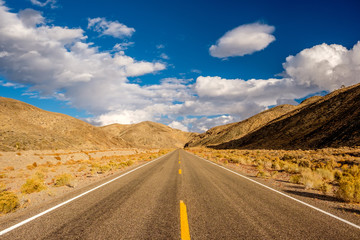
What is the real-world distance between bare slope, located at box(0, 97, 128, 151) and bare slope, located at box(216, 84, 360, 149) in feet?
205

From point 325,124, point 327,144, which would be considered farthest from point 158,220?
point 325,124

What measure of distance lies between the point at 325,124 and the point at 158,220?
5429 cm

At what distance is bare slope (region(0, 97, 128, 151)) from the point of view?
151 ft

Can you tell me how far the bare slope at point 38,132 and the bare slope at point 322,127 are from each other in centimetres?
6257

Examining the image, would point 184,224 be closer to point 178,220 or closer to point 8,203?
point 178,220

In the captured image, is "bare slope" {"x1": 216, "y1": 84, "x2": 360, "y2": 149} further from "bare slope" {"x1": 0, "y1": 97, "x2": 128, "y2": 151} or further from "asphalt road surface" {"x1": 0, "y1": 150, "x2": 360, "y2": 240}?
"bare slope" {"x1": 0, "y1": 97, "x2": 128, "y2": 151}

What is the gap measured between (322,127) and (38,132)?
76876mm

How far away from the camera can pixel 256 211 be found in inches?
203

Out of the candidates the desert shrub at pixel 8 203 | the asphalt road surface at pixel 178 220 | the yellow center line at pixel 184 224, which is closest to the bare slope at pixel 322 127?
the asphalt road surface at pixel 178 220

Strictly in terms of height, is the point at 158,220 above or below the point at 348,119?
below

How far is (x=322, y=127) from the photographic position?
44875 millimetres

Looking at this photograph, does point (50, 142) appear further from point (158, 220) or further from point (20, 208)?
point (158, 220)

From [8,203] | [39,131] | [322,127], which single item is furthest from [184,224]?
[39,131]

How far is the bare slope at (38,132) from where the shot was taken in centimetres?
4600
